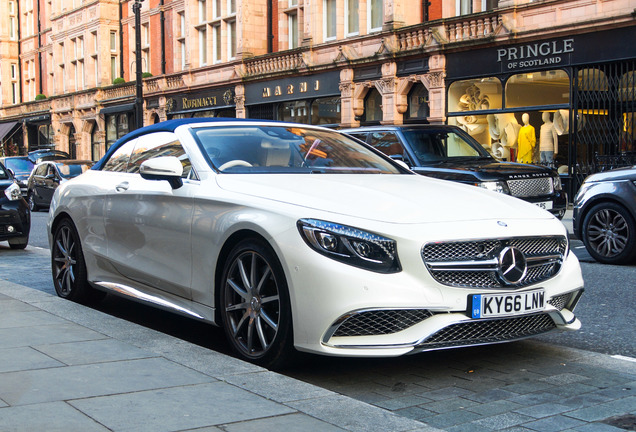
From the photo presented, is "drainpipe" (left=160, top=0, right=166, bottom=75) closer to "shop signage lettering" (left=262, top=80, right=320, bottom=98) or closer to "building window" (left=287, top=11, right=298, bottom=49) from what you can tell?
"building window" (left=287, top=11, right=298, bottom=49)

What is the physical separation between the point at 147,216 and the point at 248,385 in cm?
219

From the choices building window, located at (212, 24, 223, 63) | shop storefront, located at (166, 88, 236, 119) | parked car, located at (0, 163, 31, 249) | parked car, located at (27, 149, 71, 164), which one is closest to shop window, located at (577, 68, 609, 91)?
parked car, located at (0, 163, 31, 249)

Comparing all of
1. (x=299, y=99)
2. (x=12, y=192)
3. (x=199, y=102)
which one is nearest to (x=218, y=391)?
(x=12, y=192)

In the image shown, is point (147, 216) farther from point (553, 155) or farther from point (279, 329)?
point (553, 155)

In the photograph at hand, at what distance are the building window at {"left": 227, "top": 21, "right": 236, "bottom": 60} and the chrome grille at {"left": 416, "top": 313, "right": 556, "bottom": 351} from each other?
89.9ft

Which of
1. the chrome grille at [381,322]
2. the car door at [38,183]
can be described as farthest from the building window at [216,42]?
the chrome grille at [381,322]

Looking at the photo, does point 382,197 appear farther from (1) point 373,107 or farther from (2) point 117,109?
(2) point 117,109

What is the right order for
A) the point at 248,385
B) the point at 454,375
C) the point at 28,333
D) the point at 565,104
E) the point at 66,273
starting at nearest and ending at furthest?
the point at 248,385
the point at 454,375
the point at 28,333
the point at 66,273
the point at 565,104

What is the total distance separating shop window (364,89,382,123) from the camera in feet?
78.9

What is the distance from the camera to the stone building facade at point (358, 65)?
58.7 ft

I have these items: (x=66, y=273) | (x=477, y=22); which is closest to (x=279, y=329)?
(x=66, y=273)

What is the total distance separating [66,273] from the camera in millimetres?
7070

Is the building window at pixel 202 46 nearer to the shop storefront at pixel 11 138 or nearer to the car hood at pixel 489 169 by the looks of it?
the car hood at pixel 489 169

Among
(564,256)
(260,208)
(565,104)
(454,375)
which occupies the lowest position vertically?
(454,375)
